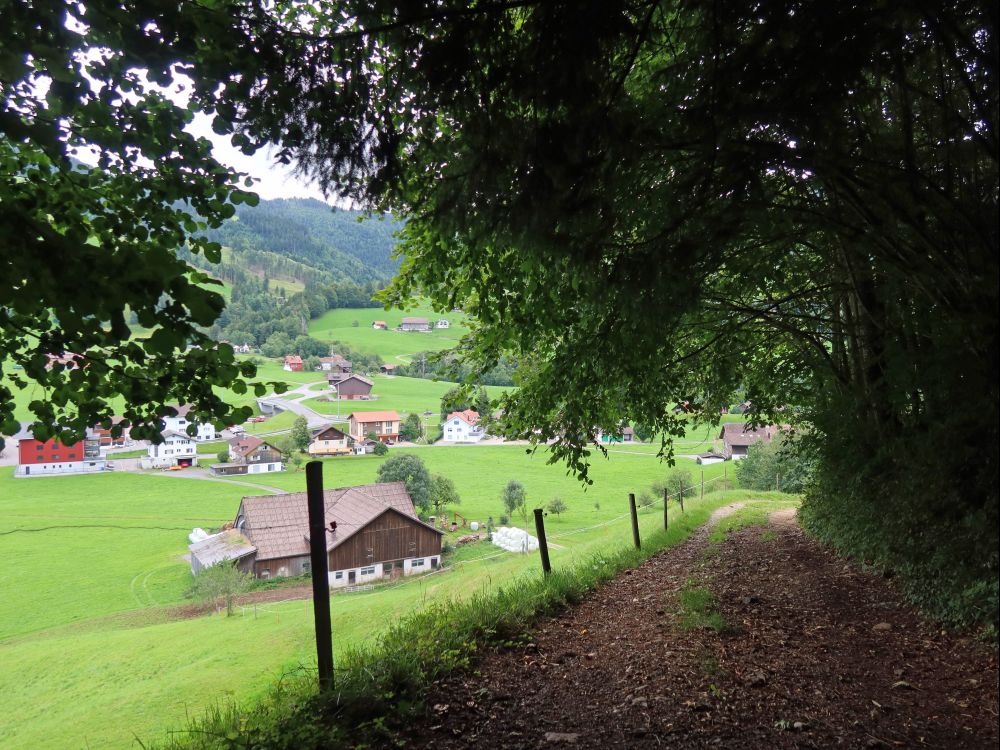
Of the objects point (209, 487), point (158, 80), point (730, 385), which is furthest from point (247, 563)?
point (158, 80)

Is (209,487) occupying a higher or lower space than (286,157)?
lower

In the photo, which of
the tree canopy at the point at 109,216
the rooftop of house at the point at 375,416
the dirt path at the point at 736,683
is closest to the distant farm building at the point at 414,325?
the rooftop of house at the point at 375,416

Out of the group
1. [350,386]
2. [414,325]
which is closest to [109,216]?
[350,386]

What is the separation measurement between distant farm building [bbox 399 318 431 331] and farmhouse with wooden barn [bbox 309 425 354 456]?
154 feet

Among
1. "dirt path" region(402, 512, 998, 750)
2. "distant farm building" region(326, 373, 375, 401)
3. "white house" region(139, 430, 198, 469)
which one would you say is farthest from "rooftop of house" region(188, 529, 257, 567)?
"distant farm building" region(326, 373, 375, 401)

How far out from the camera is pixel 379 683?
3674 millimetres

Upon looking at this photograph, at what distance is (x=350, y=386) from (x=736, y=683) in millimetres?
62619

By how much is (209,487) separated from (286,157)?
4213 cm

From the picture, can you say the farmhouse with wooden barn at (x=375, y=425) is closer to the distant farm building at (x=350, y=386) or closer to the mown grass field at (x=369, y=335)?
the distant farm building at (x=350, y=386)

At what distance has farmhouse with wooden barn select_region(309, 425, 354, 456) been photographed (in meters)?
47.0

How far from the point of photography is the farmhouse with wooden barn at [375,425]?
50.6 meters

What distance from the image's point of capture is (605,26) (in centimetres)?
275

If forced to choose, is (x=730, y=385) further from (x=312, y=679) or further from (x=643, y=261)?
(x=312, y=679)

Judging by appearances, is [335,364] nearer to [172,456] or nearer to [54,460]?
[172,456]
